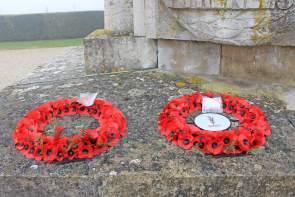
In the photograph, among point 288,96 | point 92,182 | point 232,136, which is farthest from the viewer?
point 288,96

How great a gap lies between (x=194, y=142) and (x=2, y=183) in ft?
3.06

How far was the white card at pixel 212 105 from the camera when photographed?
6.19ft

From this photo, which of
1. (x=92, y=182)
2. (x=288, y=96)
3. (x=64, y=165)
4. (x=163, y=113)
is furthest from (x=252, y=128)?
(x=64, y=165)

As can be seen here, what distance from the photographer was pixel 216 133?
1636 millimetres

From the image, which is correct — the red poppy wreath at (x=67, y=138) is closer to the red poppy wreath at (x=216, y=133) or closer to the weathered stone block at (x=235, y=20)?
the red poppy wreath at (x=216, y=133)

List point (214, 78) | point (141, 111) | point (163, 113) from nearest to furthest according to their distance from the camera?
point (163, 113) → point (141, 111) → point (214, 78)

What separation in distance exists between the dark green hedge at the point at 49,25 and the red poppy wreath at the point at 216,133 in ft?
26.3

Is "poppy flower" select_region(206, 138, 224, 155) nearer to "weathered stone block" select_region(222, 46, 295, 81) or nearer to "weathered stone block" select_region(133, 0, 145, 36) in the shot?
"weathered stone block" select_region(222, 46, 295, 81)

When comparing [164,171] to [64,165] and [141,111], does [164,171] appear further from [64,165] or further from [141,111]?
[141,111]

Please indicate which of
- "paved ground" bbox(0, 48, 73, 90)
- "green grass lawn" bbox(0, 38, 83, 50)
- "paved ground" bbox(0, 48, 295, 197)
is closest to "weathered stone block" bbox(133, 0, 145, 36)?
"paved ground" bbox(0, 48, 295, 197)

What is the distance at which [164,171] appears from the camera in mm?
1486

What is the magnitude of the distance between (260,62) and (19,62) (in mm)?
5775

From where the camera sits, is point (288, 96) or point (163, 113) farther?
point (288, 96)

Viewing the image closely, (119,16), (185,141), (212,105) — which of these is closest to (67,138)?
(185,141)
